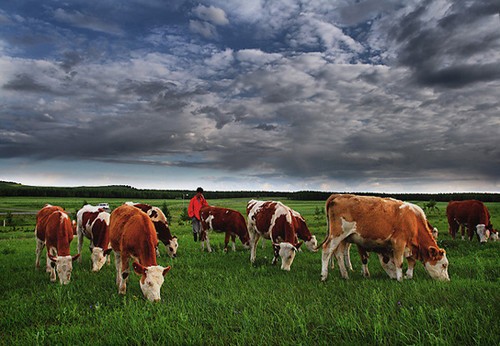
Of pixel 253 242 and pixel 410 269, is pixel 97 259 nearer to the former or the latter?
pixel 253 242

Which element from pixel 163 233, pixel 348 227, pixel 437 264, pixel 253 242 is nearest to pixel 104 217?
pixel 163 233

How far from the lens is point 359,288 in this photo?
25.4ft

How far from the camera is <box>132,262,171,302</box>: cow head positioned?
7.32 m

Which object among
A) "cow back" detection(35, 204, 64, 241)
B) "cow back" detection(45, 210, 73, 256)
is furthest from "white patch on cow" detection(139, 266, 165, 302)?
"cow back" detection(35, 204, 64, 241)

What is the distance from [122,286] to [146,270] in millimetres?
1403

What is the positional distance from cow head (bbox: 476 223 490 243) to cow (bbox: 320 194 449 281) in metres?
11.9

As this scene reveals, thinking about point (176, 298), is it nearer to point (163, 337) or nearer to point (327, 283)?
point (163, 337)

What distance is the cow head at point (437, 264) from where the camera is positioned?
924 cm

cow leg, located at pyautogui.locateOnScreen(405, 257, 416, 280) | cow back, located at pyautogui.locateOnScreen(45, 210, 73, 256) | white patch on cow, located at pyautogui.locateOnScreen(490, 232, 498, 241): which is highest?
cow back, located at pyautogui.locateOnScreen(45, 210, 73, 256)

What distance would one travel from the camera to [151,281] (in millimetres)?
7402

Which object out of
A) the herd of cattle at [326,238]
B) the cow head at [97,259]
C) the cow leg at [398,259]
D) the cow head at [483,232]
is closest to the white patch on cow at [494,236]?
the cow head at [483,232]

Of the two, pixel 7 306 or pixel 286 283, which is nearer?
pixel 7 306

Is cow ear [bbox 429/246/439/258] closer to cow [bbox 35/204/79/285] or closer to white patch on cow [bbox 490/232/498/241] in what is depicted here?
cow [bbox 35/204/79/285]

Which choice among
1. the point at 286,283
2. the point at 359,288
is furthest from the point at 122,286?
the point at 359,288
